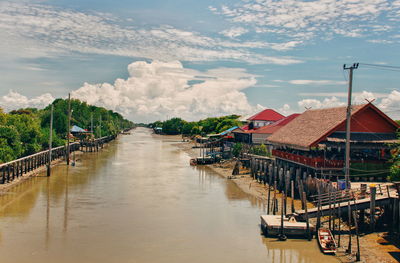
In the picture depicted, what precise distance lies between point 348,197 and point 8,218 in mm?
23076

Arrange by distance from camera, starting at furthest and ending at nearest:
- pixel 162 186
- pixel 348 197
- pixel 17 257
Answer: pixel 162 186, pixel 348 197, pixel 17 257

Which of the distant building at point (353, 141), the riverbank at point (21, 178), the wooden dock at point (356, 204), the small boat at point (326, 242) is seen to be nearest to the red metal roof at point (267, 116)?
the distant building at point (353, 141)

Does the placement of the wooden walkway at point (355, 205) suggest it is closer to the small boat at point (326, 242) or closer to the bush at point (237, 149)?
the small boat at point (326, 242)

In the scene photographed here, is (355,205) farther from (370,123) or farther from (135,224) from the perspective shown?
(135,224)

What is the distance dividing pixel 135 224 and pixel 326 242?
1242cm

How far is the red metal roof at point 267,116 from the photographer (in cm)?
7500

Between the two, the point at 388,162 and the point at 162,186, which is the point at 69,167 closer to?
the point at 162,186

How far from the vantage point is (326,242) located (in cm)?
2136

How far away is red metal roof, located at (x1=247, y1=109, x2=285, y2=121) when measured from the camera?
75.0 meters

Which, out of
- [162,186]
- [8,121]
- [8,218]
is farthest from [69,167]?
[8,218]

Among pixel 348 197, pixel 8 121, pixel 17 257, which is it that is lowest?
pixel 17 257

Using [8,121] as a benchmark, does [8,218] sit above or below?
below

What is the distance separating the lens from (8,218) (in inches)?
1055

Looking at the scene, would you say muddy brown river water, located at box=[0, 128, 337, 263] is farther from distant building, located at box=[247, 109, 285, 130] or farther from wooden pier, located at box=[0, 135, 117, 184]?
distant building, located at box=[247, 109, 285, 130]
